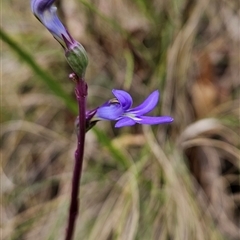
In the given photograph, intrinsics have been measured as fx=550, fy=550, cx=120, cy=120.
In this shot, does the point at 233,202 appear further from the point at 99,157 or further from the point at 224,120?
the point at 99,157

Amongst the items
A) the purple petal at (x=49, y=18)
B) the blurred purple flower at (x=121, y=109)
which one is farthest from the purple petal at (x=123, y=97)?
the purple petal at (x=49, y=18)

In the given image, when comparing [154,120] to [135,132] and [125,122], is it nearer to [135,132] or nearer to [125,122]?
[125,122]

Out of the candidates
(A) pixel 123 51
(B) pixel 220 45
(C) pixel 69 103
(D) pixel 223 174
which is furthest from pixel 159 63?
(C) pixel 69 103

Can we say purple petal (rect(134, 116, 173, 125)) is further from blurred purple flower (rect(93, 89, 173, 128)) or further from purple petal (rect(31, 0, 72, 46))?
purple petal (rect(31, 0, 72, 46))

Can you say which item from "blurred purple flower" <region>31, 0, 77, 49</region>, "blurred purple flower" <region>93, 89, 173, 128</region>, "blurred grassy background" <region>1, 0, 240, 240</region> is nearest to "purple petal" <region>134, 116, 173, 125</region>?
"blurred purple flower" <region>93, 89, 173, 128</region>

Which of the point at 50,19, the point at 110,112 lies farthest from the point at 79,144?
the point at 50,19

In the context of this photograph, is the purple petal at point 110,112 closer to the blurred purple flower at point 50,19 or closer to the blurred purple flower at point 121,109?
the blurred purple flower at point 121,109
